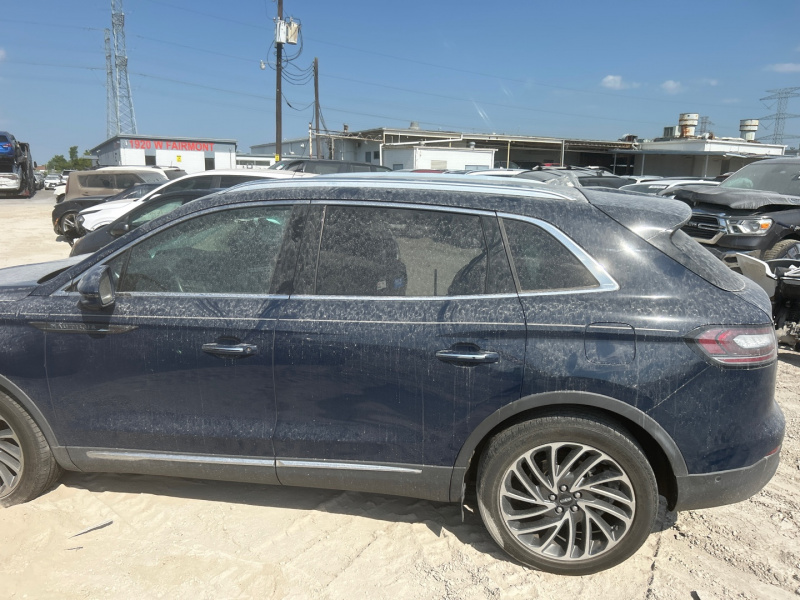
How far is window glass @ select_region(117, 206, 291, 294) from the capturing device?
3062 millimetres

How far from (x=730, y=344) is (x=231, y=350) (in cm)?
226

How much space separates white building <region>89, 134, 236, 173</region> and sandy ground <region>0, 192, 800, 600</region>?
4561 centimetres

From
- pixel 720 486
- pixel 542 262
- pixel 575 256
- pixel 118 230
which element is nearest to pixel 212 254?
pixel 542 262

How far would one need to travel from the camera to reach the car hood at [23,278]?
3.27m

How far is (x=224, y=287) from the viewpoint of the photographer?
3.07 m

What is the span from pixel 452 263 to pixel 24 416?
2388 millimetres

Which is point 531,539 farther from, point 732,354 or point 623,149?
point 623,149

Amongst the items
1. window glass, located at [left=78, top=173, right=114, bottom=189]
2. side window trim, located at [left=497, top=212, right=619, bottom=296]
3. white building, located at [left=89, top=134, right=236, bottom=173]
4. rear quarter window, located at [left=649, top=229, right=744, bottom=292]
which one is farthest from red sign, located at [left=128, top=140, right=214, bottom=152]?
rear quarter window, located at [left=649, top=229, right=744, bottom=292]

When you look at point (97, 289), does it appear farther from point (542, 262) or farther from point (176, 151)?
point (176, 151)

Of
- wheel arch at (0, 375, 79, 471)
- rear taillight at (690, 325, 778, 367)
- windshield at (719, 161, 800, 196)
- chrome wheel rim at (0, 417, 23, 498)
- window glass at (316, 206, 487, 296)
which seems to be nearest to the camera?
rear taillight at (690, 325, 778, 367)

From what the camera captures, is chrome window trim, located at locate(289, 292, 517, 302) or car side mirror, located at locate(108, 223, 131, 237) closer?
chrome window trim, located at locate(289, 292, 517, 302)

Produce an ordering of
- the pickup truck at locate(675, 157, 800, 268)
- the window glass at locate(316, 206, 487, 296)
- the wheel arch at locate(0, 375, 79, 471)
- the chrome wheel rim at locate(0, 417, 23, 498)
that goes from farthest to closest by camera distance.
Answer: the pickup truck at locate(675, 157, 800, 268), the chrome wheel rim at locate(0, 417, 23, 498), the wheel arch at locate(0, 375, 79, 471), the window glass at locate(316, 206, 487, 296)

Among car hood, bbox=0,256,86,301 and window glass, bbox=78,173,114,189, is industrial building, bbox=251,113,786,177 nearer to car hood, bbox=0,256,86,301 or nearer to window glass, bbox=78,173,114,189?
window glass, bbox=78,173,114,189

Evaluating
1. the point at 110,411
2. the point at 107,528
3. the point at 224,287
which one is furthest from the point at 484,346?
the point at 107,528
